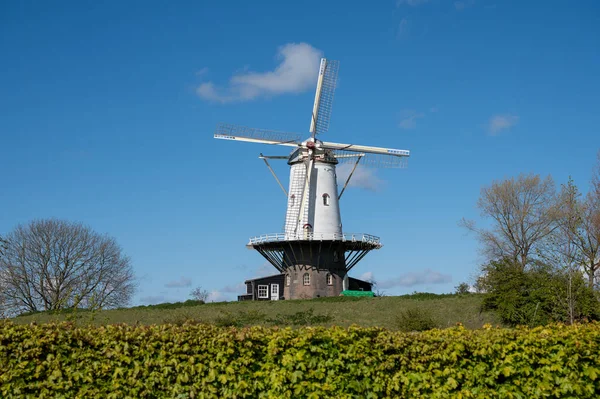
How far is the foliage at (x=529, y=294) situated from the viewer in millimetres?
26170

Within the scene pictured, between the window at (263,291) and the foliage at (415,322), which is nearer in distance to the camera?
the foliage at (415,322)

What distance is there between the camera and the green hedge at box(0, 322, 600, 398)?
9.67 m

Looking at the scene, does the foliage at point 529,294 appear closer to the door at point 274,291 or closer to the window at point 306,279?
the window at point 306,279

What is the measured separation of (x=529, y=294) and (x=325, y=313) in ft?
33.0

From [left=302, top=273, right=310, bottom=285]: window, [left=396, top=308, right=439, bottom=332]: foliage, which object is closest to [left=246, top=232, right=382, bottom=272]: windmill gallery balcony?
[left=302, top=273, right=310, bottom=285]: window

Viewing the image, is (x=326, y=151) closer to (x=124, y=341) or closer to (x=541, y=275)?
(x=541, y=275)

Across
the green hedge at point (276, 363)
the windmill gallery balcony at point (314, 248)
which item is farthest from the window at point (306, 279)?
the green hedge at point (276, 363)

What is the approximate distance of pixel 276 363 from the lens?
995 cm

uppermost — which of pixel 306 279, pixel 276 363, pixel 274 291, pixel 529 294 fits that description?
pixel 306 279

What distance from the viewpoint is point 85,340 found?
32.3ft

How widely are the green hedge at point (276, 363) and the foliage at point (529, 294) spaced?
1554 cm

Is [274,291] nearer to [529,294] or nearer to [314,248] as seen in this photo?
[314,248]

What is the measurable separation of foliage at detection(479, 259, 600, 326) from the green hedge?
15.5 m

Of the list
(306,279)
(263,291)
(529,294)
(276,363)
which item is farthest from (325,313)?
(276,363)
